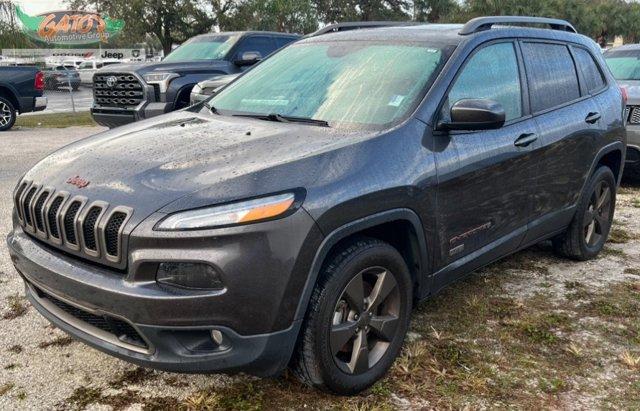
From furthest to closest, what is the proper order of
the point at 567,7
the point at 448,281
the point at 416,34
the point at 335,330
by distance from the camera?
the point at 567,7, the point at 416,34, the point at 448,281, the point at 335,330

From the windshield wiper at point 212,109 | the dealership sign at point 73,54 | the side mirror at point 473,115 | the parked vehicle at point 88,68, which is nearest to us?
the side mirror at point 473,115

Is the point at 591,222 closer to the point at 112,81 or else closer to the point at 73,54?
the point at 112,81

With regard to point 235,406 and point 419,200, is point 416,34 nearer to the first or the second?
point 419,200

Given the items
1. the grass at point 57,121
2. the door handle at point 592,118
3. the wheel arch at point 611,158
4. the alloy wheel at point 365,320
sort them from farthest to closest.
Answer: the grass at point 57,121 < the wheel arch at point 611,158 < the door handle at point 592,118 < the alloy wheel at point 365,320

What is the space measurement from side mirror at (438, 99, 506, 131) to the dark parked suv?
0.01 metres

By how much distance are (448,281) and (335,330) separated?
94cm

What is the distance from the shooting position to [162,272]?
2.38m

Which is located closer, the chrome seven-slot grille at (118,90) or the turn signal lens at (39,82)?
the chrome seven-slot grille at (118,90)

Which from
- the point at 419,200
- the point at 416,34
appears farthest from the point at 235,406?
the point at 416,34

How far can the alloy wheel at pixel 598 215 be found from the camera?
15.6 ft

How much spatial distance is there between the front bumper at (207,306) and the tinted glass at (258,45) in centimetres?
Result: 837

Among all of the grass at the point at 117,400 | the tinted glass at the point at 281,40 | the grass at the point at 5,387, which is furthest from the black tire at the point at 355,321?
the tinted glass at the point at 281,40

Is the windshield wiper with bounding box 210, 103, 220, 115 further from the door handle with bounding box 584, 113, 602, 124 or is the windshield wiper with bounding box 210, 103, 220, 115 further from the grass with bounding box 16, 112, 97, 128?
the grass with bounding box 16, 112, 97, 128

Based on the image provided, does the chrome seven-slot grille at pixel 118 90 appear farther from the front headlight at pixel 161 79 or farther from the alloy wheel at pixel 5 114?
the alloy wheel at pixel 5 114
